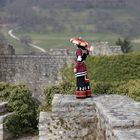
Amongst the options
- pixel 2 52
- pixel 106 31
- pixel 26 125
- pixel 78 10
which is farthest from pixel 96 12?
pixel 26 125

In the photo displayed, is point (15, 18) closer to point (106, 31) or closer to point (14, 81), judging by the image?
point (106, 31)

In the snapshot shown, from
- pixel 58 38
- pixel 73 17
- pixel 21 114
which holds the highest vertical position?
pixel 73 17

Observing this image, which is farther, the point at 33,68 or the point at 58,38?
the point at 58,38

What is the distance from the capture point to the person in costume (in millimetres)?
14391

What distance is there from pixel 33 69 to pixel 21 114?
13549 mm

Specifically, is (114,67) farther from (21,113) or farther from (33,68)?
(21,113)

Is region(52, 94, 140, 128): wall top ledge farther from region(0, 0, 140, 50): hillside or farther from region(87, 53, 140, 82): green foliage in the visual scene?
region(0, 0, 140, 50): hillside

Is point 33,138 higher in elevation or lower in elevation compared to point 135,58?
lower

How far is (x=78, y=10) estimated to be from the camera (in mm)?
112375

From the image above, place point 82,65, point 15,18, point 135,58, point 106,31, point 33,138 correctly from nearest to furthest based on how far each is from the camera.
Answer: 1. point 82,65
2. point 33,138
3. point 135,58
4. point 106,31
5. point 15,18

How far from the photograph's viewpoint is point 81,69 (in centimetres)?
1462

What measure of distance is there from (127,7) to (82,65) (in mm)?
95974

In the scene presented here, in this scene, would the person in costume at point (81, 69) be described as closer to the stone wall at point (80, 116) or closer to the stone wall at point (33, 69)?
the stone wall at point (80, 116)

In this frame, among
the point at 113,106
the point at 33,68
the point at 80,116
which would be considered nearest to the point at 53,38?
the point at 33,68
